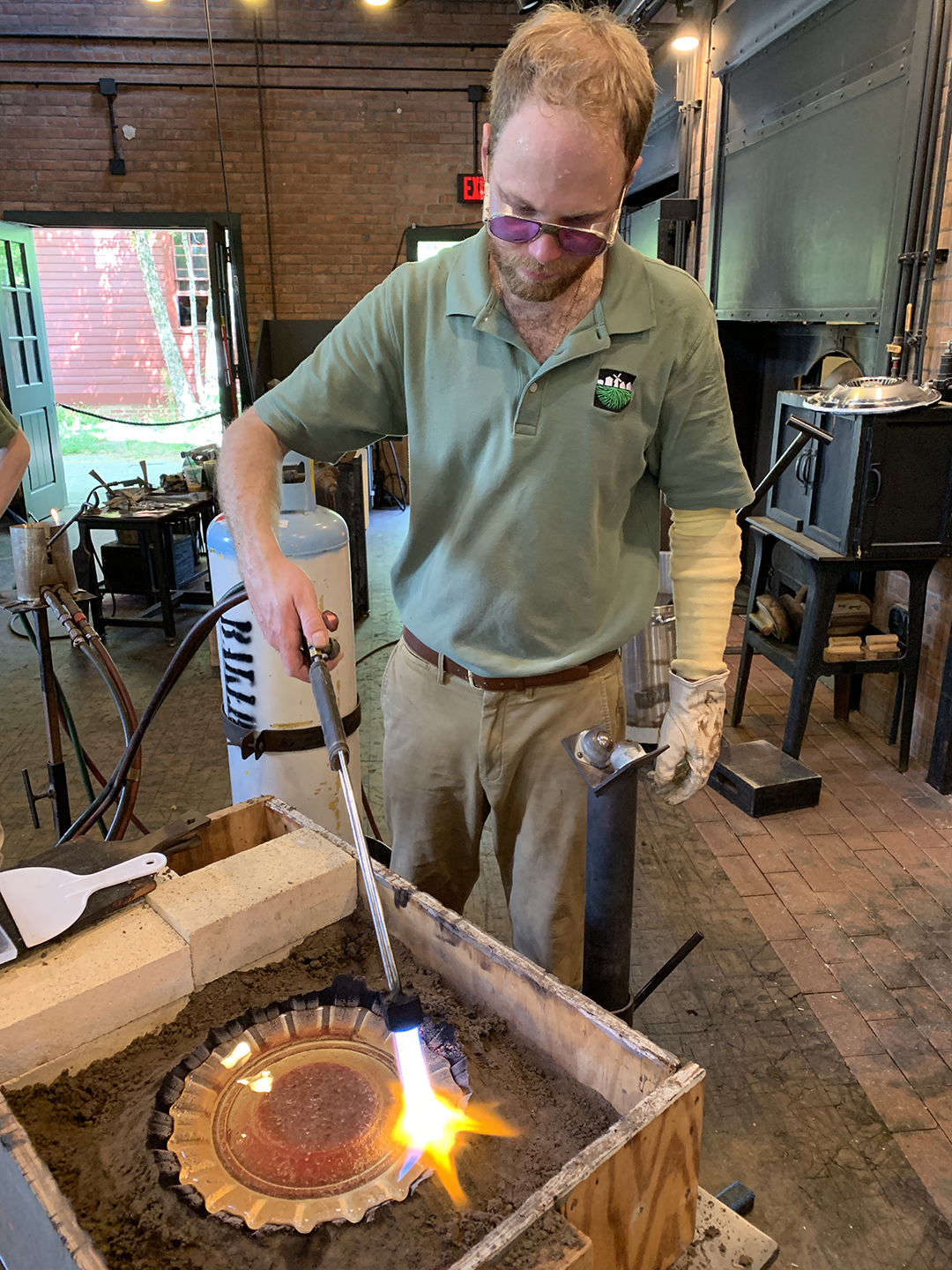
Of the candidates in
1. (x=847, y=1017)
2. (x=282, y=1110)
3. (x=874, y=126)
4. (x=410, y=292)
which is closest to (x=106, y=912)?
(x=282, y=1110)

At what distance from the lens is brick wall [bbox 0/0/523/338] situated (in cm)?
829

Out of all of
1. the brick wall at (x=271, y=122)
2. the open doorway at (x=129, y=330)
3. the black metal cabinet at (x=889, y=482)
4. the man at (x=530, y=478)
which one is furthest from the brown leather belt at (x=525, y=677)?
the open doorway at (x=129, y=330)

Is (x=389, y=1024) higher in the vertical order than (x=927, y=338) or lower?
lower

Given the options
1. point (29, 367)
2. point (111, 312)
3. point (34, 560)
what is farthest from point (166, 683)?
point (111, 312)

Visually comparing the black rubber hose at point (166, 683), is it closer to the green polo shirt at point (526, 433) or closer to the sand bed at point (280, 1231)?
the green polo shirt at point (526, 433)

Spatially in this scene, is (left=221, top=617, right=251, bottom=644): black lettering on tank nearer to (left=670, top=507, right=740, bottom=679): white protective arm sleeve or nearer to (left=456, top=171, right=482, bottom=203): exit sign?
(left=670, top=507, right=740, bottom=679): white protective arm sleeve

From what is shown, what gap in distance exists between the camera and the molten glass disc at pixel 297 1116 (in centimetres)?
100

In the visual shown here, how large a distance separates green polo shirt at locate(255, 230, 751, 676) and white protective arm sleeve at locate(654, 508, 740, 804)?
62 mm

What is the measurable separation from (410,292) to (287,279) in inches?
320

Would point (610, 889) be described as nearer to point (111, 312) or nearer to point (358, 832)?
point (358, 832)

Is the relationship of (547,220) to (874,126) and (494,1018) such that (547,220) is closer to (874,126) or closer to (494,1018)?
(494,1018)

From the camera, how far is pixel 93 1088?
3.75ft

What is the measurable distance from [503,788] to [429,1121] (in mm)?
686

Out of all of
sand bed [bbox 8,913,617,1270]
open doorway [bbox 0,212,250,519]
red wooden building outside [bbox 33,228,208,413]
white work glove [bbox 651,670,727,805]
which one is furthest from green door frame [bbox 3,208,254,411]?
sand bed [bbox 8,913,617,1270]
